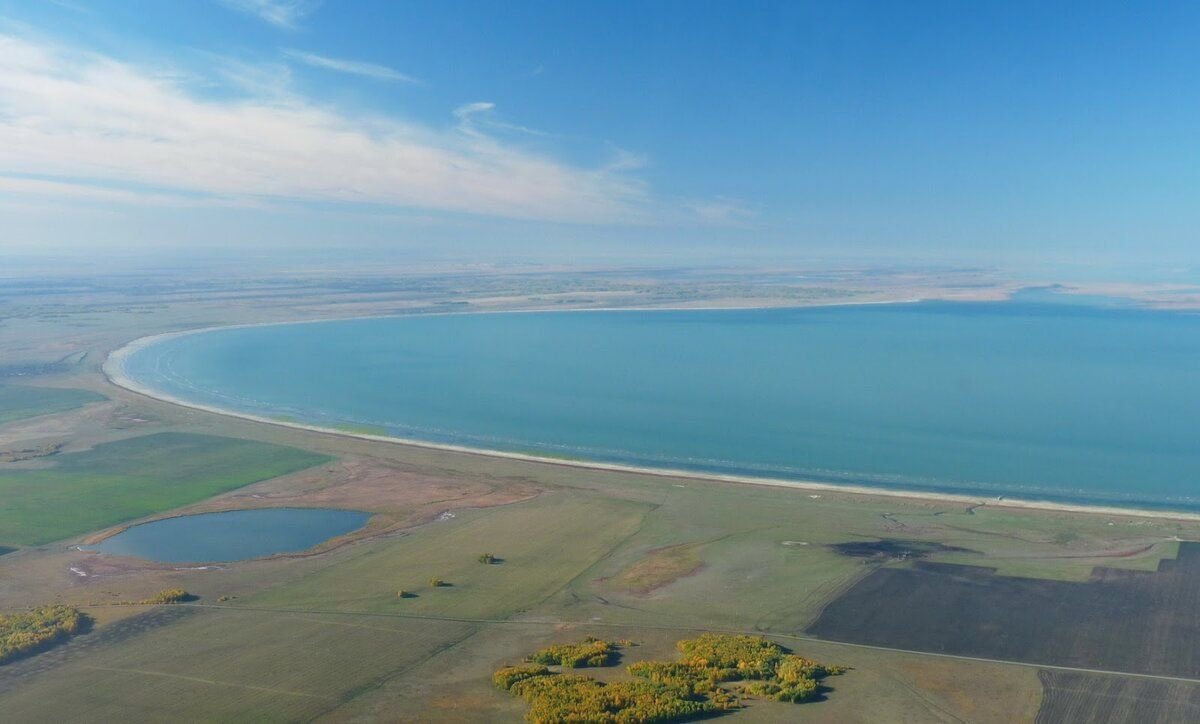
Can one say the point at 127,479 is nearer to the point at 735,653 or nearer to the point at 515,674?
the point at 515,674

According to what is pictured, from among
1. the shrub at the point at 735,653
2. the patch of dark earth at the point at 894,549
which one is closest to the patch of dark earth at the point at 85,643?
the shrub at the point at 735,653

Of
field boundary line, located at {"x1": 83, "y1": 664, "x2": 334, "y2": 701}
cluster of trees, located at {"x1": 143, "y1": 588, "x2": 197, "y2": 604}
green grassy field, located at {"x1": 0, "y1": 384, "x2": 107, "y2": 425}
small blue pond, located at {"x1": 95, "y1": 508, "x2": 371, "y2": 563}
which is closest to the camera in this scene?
field boundary line, located at {"x1": 83, "y1": 664, "x2": 334, "y2": 701}

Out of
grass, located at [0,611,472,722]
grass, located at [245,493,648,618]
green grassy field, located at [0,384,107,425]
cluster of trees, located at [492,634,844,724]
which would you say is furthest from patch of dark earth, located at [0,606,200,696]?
green grassy field, located at [0,384,107,425]

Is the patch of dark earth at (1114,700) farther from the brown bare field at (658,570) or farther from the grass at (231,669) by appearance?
the grass at (231,669)

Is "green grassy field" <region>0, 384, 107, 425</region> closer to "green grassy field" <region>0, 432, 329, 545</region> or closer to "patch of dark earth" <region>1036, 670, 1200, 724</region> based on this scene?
"green grassy field" <region>0, 432, 329, 545</region>

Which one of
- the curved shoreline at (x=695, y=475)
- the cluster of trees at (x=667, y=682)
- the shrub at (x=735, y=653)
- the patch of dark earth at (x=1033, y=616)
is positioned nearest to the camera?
the cluster of trees at (x=667, y=682)

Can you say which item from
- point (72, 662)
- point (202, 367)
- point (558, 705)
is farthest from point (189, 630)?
point (202, 367)
